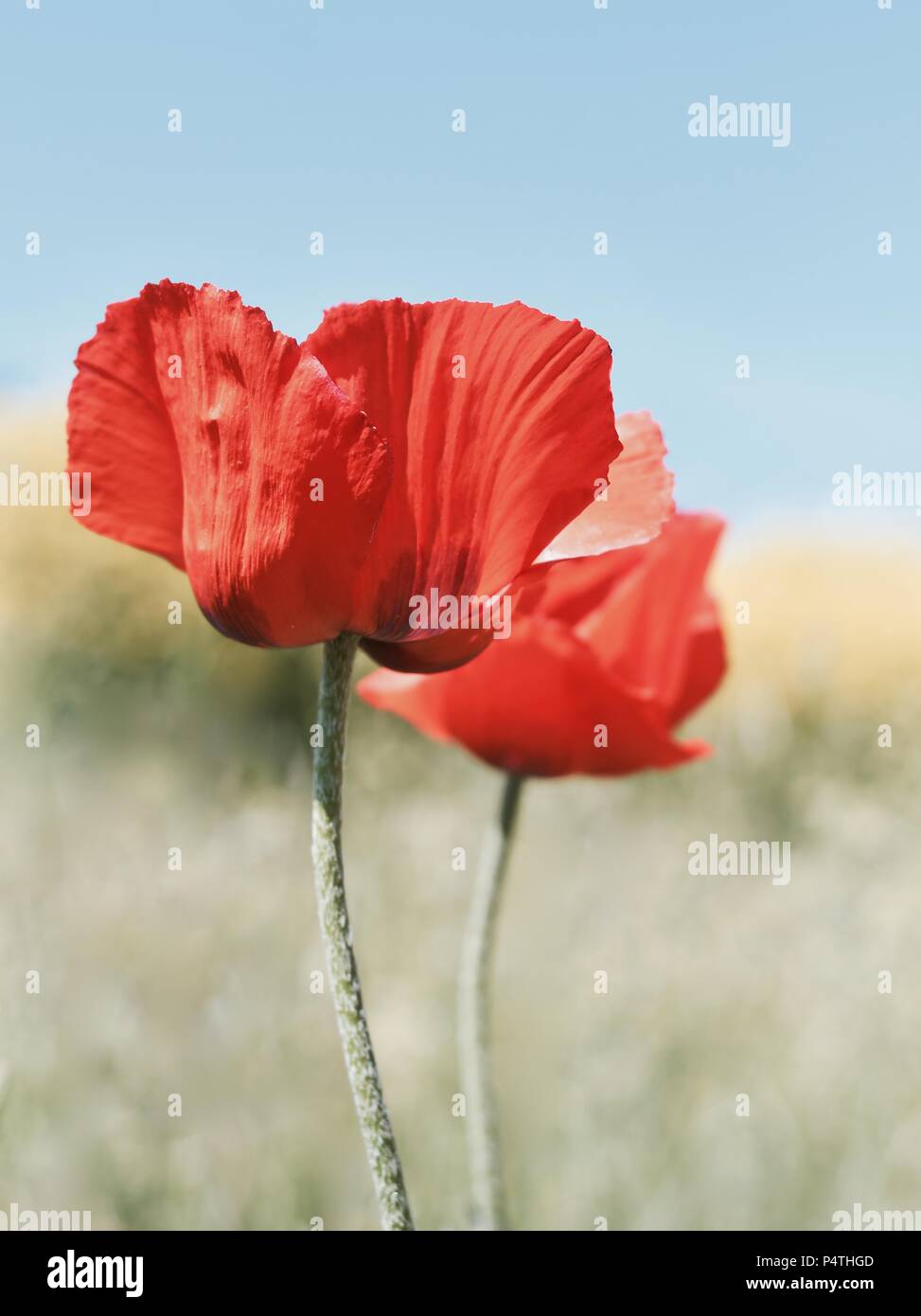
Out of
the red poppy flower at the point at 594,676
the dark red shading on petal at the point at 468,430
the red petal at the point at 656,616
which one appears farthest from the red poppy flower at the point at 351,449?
the red petal at the point at 656,616

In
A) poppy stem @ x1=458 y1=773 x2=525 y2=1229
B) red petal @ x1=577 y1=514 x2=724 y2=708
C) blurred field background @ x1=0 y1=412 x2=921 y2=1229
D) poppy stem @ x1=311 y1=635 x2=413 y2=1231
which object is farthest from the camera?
blurred field background @ x1=0 y1=412 x2=921 y2=1229

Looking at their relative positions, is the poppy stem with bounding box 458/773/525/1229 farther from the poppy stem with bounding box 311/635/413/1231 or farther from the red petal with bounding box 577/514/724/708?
the poppy stem with bounding box 311/635/413/1231

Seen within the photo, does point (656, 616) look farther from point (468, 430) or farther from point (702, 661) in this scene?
point (468, 430)

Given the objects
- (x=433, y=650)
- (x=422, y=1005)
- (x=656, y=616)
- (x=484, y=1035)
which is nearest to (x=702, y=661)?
(x=656, y=616)

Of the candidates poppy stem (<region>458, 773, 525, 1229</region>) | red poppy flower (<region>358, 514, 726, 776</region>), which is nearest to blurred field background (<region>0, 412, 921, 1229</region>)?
poppy stem (<region>458, 773, 525, 1229</region>)

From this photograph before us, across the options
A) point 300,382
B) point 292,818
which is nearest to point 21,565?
point 292,818
